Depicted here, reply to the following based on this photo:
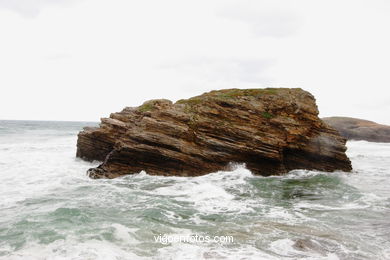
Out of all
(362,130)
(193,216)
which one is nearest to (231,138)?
(193,216)

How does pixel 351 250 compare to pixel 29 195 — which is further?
pixel 29 195

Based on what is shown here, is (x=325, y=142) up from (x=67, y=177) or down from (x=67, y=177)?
up

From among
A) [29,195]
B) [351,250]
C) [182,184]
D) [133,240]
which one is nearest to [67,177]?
[29,195]

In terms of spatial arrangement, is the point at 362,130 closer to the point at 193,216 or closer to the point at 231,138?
the point at 231,138

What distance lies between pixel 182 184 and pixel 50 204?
7408 mm

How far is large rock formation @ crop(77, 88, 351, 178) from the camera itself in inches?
854

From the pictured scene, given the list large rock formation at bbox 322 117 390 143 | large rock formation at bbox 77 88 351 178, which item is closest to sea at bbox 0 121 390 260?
large rock formation at bbox 77 88 351 178

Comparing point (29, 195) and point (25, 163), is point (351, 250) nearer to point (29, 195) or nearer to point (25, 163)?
point (29, 195)

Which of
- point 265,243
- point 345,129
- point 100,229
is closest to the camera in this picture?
point 265,243

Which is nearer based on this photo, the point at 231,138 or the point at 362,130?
the point at 231,138

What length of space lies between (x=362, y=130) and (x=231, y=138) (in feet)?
222

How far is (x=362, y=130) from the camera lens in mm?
78125

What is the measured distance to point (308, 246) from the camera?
9.60 m

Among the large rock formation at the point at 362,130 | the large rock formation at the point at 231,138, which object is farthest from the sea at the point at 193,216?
the large rock formation at the point at 362,130
